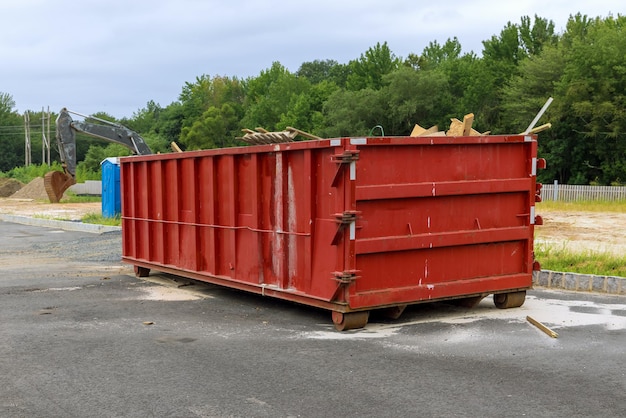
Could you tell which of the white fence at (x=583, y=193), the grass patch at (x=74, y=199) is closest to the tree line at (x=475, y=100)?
the white fence at (x=583, y=193)

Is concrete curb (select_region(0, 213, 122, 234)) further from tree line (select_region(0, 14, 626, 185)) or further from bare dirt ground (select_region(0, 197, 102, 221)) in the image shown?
tree line (select_region(0, 14, 626, 185))

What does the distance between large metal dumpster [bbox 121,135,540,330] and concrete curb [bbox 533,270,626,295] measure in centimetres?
193

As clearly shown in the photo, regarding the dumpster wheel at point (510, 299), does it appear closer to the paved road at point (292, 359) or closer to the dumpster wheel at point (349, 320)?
the paved road at point (292, 359)

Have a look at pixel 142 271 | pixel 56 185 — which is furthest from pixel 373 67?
pixel 142 271

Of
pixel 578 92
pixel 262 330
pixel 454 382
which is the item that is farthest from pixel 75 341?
pixel 578 92

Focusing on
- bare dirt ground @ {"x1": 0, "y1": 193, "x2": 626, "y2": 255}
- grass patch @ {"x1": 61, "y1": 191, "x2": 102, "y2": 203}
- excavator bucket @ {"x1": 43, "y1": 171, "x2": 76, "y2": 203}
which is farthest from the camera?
grass patch @ {"x1": 61, "y1": 191, "x2": 102, "y2": 203}

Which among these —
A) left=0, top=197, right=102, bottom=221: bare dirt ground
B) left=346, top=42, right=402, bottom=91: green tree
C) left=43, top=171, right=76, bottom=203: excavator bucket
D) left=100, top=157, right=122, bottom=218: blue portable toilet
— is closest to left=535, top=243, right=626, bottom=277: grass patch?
left=100, top=157, right=122, bottom=218: blue portable toilet

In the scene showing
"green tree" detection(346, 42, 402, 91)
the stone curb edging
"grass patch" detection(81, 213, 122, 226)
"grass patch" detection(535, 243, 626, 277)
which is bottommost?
"grass patch" detection(81, 213, 122, 226)

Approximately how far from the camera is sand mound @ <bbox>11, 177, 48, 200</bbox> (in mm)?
47531

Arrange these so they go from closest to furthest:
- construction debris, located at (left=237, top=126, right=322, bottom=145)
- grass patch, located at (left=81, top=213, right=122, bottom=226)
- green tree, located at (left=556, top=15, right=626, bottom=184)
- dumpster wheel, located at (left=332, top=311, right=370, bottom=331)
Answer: dumpster wheel, located at (left=332, top=311, right=370, bottom=331)
construction debris, located at (left=237, top=126, right=322, bottom=145)
grass patch, located at (left=81, top=213, right=122, bottom=226)
green tree, located at (left=556, top=15, right=626, bottom=184)

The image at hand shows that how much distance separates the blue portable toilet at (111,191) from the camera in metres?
25.4

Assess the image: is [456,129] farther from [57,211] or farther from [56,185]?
[56,185]

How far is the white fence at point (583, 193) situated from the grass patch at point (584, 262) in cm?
2754

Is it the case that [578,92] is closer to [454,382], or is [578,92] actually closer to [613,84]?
[613,84]
